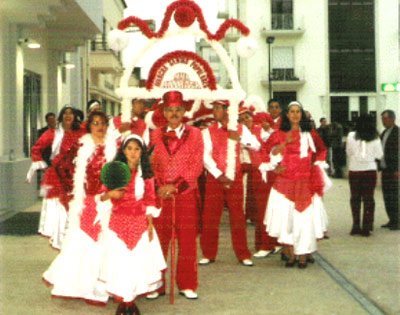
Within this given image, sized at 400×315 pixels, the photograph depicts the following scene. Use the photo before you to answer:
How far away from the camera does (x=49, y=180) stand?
23.9ft

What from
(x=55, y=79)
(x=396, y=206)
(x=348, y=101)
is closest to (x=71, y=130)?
(x=396, y=206)

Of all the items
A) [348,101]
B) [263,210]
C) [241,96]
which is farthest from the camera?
[348,101]

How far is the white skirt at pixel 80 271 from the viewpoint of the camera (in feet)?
18.0

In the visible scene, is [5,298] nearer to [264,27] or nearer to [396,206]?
[396,206]

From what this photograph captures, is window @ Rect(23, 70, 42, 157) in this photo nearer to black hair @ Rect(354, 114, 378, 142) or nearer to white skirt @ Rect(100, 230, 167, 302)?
black hair @ Rect(354, 114, 378, 142)

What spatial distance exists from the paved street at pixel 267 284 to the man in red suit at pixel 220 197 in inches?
8.5

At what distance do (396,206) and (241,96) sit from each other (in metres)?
3.96

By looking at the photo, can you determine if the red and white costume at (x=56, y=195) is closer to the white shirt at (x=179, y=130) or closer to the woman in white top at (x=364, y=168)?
the white shirt at (x=179, y=130)

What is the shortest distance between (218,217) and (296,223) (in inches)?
40.0

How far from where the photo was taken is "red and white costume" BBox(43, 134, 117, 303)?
5.50 metres

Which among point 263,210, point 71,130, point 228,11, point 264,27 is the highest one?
point 228,11

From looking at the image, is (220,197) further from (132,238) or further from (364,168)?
(364,168)

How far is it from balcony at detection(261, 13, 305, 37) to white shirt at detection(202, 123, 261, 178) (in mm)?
30314

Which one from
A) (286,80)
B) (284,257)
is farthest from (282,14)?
(284,257)
